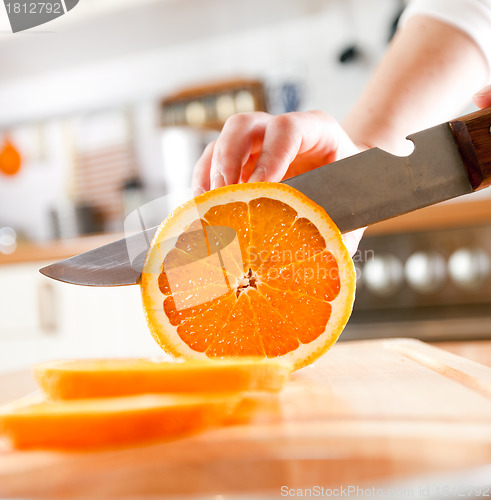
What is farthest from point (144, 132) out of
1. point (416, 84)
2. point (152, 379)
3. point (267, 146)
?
point (152, 379)

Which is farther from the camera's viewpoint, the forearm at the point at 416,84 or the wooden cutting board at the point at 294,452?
the forearm at the point at 416,84

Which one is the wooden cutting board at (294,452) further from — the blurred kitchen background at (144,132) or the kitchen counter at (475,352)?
the blurred kitchen background at (144,132)

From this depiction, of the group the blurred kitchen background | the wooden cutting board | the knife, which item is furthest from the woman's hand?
the blurred kitchen background

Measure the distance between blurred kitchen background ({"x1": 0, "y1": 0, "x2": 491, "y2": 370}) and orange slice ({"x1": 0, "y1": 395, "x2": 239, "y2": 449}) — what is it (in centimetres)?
112

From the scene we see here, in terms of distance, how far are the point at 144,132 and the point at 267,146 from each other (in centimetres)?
200

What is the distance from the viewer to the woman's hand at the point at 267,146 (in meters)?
0.73

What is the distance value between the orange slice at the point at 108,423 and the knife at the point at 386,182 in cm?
28

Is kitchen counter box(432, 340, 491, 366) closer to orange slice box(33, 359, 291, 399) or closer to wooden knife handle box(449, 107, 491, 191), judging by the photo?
wooden knife handle box(449, 107, 491, 191)

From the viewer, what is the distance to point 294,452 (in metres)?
0.41

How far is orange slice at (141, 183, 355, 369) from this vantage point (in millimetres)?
640

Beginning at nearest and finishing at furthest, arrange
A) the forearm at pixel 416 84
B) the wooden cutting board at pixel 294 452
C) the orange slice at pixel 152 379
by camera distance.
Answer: the wooden cutting board at pixel 294 452 < the orange slice at pixel 152 379 < the forearm at pixel 416 84

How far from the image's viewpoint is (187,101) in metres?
2.51

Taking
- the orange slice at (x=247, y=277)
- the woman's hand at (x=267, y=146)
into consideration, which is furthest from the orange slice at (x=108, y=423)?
the woman's hand at (x=267, y=146)

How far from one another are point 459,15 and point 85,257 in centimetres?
73
